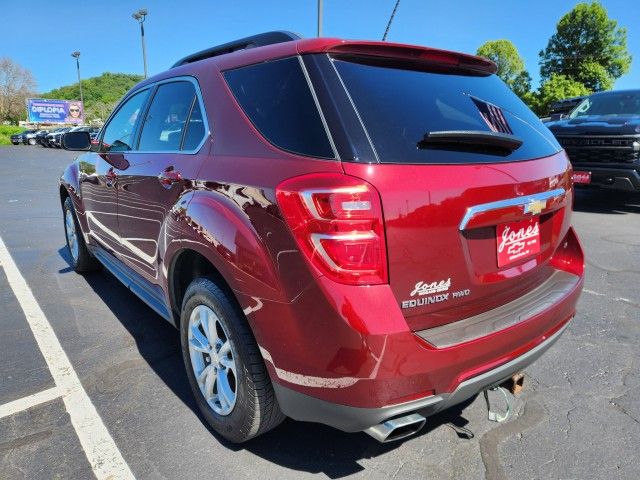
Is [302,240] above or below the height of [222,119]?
below

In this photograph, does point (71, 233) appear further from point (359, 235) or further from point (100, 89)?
point (100, 89)

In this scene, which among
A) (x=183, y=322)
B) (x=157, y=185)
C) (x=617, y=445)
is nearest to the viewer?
(x=617, y=445)

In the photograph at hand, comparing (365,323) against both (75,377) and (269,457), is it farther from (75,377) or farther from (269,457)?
(75,377)

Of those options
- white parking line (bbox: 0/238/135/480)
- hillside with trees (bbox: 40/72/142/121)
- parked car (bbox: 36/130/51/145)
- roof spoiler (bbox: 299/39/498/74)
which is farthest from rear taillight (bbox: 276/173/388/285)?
hillside with trees (bbox: 40/72/142/121)

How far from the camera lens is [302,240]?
5.31ft

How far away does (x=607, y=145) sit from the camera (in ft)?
23.6

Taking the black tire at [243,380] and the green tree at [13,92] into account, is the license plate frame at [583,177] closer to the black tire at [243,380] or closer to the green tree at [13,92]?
the black tire at [243,380]

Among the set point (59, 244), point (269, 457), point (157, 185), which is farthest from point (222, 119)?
point (59, 244)

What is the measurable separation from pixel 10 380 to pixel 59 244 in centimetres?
380

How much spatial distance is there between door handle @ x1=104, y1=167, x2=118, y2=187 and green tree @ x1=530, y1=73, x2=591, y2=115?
39.0 meters

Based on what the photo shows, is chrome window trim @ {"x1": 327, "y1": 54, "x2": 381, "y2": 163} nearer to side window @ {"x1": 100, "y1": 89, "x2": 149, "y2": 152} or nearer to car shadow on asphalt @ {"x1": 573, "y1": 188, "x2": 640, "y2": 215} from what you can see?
side window @ {"x1": 100, "y1": 89, "x2": 149, "y2": 152}

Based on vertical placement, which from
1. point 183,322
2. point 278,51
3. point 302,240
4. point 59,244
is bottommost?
point 59,244

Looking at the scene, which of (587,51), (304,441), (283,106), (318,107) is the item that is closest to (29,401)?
(304,441)

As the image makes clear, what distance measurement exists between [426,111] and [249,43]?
138 centimetres
